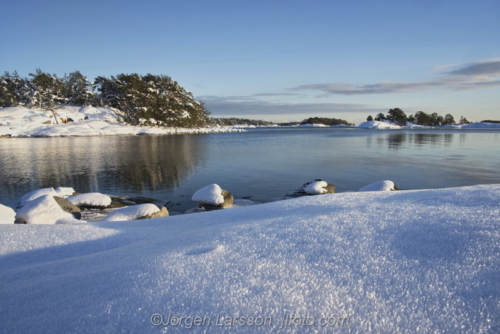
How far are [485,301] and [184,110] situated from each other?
76067mm

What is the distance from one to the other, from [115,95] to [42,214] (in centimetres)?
7143

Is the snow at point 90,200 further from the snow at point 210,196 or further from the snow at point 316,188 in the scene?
the snow at point 316,188

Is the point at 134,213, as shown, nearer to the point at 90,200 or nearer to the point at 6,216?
the point at 6,216

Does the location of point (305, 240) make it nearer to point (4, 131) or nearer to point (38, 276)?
point (38, 276)

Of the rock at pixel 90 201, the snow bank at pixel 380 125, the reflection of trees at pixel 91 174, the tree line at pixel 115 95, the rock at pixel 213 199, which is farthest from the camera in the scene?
the snow bank at pixel 380 125

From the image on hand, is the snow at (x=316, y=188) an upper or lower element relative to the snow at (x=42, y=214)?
lower

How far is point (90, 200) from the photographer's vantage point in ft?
28.0

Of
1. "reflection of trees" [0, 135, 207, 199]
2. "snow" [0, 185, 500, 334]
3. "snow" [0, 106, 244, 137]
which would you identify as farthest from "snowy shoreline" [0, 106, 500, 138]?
"snow" [0, 185, 500, 334]

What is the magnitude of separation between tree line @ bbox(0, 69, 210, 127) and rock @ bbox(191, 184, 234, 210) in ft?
197

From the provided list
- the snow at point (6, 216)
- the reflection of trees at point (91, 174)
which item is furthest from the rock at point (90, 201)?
the reflection of trees at point (91, 174)

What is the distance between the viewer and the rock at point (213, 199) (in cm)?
936

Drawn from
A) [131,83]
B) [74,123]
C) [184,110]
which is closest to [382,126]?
[184,110]

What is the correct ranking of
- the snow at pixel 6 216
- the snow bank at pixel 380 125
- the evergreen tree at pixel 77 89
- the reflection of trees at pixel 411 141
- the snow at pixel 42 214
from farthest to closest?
the snow bank at pixel 380 125
the evergreen tree at pixel 77 89
the reflection of trees at pixel 411 141
the snow at pixel 42 214
the snow at pixel 6 216

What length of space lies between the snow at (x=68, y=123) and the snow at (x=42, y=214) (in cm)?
5394
